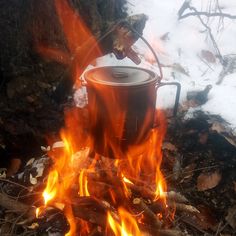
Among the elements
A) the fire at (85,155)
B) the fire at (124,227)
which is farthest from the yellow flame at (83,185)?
the fire at (124,227)

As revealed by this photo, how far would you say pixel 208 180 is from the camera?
3.31 meters

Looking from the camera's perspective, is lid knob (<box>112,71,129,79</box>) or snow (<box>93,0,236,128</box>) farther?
snow (<box>93,0,236,128</box>)

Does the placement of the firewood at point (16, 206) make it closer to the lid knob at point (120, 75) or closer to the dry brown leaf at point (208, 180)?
the lid knob at point (120, 75)

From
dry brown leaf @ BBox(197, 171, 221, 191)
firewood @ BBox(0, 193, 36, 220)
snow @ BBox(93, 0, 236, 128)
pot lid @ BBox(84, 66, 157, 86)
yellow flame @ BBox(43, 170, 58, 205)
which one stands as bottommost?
dry brown leaf @ BBox(197, 171, 221, 191)

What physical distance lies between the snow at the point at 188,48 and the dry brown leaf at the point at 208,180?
785 millimetres

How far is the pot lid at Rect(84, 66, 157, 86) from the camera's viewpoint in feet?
8.45

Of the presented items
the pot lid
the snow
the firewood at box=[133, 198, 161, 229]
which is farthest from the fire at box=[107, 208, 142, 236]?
the snow

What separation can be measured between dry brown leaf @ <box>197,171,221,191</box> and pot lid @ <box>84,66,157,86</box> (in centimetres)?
125

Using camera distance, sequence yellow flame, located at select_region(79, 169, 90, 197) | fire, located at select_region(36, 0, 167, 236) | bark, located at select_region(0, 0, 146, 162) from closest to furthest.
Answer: fire, located at select_region(36, 0, 167, 236) → yellow flame, located at select_region(79, 169, 90, 197) → bark, located at select_region(0, 0, 146, 162)

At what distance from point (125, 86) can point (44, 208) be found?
1210 millimetres

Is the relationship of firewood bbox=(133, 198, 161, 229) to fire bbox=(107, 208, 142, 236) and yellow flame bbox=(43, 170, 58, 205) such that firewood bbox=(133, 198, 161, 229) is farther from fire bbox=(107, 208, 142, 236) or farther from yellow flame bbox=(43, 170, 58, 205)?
yellow flame bbox=(43, 170, 58, 205)

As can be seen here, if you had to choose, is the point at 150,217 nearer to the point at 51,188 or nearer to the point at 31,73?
the point at 51,188

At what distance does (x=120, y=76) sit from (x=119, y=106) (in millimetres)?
256

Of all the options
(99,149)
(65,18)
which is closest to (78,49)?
(65,18)
